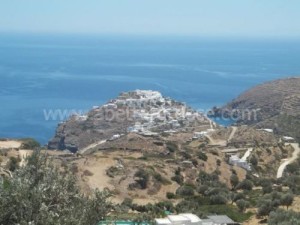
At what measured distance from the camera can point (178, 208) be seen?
2436 centimetres

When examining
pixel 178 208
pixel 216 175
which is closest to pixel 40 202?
pixel 178 208

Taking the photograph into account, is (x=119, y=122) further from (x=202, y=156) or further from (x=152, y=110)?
(x=202, y=156)

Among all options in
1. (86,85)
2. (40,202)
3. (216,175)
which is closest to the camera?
(40,202)

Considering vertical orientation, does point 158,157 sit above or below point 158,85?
above

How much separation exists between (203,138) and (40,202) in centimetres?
5349

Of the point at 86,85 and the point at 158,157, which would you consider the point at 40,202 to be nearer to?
the point at 158,157

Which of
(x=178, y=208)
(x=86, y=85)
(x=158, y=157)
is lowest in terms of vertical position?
(x=86, y=85)

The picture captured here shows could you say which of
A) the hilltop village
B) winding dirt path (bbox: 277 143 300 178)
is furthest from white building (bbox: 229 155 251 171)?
winding dirt path (bbox: 277 143 300 178)

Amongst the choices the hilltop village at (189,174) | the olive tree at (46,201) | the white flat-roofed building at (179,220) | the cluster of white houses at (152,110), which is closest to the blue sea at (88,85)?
the cluster of white houses at (152,110)

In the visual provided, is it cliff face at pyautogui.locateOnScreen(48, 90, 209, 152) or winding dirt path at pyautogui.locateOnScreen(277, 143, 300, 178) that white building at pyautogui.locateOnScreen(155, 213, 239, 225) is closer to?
winding dirt path at pyautogui.locateOnScreen(277, 143, 300, 178)

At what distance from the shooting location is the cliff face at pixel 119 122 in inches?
3000

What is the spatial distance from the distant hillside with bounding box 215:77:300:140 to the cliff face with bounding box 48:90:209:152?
1471cm

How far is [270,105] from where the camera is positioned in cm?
10325

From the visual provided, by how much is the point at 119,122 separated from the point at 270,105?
120ft
